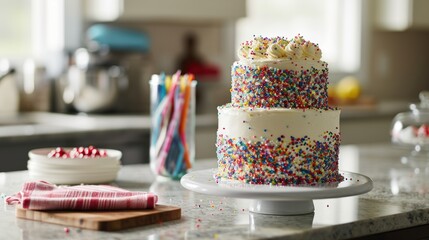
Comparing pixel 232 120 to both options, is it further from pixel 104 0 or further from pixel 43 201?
pixel 104 0

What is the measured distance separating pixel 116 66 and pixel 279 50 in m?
2.38

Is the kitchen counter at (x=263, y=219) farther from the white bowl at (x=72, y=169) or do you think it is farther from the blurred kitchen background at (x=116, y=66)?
the blurred kitchen background at (x=116, y=66)

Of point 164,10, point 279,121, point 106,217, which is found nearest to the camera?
point 106,217

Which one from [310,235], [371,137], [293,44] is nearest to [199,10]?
[371,137]

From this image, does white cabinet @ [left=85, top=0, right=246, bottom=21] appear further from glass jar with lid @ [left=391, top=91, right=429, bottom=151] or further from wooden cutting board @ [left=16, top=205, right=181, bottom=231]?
wooden cutting board @ [left=16, top=205, right=181, bottom=231]

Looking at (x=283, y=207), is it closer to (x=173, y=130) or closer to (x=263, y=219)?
(x=263, y=219)

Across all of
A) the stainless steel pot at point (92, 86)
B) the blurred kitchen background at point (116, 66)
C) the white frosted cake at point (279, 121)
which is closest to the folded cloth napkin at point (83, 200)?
the white frosted cake at point (279, 121)

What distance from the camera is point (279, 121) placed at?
159 centimetres

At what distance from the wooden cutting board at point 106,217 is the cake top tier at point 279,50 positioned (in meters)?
0.36

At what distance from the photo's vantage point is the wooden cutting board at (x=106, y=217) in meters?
1.45

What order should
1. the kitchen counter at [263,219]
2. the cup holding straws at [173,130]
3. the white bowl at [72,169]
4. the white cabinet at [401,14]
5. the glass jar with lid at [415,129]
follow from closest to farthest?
the kitchen counter at [263,219] → the white bowl at [72,169] → the cup holding straws at [173,130] → the glass jar with lid at [415,129] → the white cabinet at [401,14]

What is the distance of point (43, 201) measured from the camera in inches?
60.7

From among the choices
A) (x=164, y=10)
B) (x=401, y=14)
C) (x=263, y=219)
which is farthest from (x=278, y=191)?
(x=401, y=14)

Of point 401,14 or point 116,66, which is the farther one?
point 401,14
